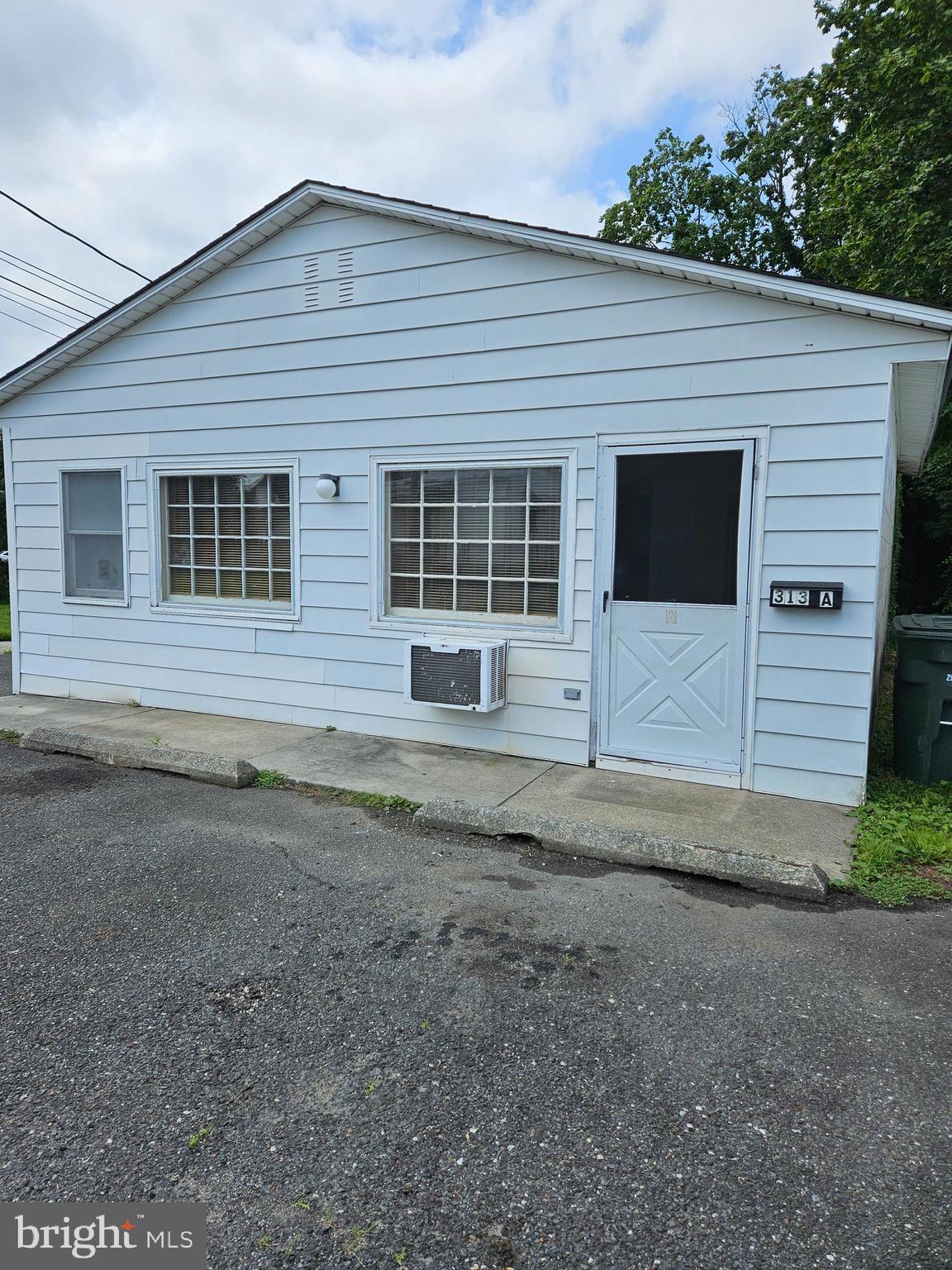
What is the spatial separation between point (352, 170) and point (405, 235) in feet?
40.8

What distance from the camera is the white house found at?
4.75 metres

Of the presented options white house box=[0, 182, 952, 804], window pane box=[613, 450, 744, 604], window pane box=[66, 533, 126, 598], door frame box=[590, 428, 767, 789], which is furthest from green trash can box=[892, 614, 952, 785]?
window pane box=[66, 533, 126, 598]

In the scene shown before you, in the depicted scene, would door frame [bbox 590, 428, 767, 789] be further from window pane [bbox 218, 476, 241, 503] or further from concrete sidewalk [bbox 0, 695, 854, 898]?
window pane [bbox 218, 476, 241, 503]

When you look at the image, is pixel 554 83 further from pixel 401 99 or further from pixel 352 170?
pixel 352 170

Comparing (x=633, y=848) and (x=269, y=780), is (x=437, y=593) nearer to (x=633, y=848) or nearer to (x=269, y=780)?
(x=269, y=780)

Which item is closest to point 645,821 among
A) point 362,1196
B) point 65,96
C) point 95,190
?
point 362,1196

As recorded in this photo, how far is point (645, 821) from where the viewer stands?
4414 millimetres

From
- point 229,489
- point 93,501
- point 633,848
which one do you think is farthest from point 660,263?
point 93,501

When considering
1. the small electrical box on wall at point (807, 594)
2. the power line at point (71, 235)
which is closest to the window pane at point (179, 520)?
the power line at point (71, 235)

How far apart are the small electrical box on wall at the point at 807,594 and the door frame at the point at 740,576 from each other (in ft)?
0.39

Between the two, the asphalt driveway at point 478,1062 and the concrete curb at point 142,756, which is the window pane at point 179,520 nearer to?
the concrete curb at point 142,756

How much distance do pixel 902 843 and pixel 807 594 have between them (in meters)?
1.48

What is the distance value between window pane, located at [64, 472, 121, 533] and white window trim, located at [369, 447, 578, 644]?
9.65 ft

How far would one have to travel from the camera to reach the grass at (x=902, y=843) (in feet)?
12.1
